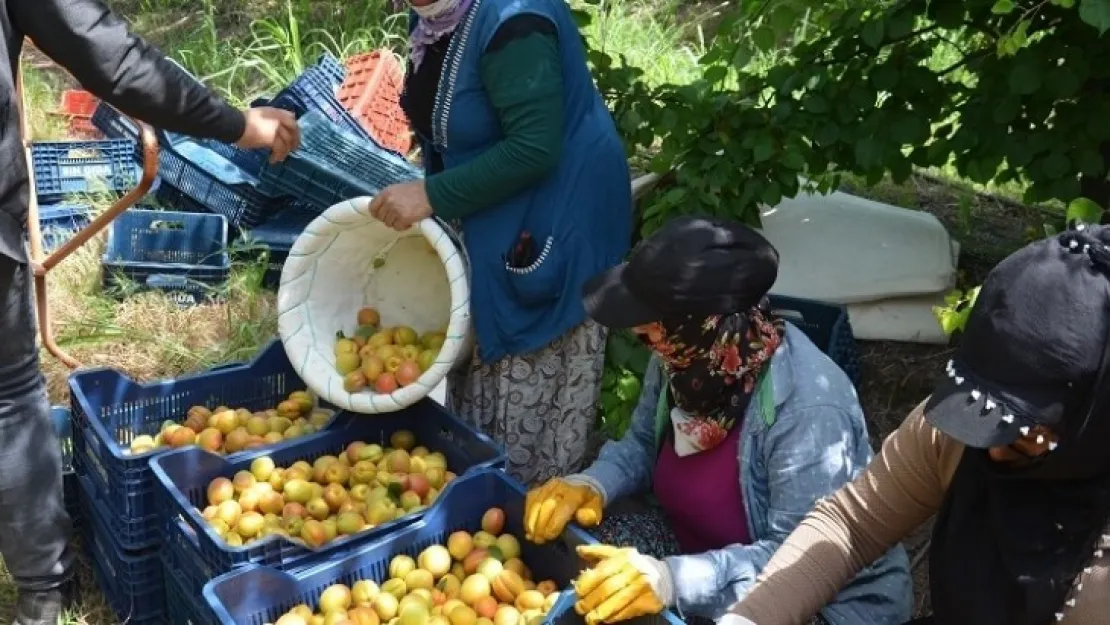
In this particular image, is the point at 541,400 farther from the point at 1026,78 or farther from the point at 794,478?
the point at 1026,78

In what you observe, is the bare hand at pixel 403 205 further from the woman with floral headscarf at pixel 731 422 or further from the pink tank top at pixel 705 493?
the pink tank top at pixel 705 493

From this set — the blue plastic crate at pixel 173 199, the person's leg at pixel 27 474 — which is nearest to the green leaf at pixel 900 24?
the person's leg at pixel 27 474

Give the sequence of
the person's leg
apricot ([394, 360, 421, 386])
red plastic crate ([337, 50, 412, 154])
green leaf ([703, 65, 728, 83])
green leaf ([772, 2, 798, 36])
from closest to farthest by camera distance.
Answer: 1. the person's leg
2. apricot ([394, 360, 421, 386])
3. green leaf ([772, 2, 798, 36])
4. green leaf ([703, 65, 728, 83])
5. red plastic crate ([337, 50, 412, 154])

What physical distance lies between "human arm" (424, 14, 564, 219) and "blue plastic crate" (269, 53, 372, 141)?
2398 millimetres

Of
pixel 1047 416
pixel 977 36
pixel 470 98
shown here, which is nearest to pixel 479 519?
pixel 470 98

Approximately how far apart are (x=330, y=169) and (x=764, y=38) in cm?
196

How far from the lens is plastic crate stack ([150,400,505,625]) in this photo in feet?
7.19

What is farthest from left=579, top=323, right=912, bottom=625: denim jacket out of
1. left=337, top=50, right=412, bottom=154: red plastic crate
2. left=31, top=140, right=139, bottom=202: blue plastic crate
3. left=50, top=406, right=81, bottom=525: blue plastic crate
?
left=31, top=140, right=139, bottom=202: blue plastic crate

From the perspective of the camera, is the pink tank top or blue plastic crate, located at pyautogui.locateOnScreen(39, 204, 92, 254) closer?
the pink tank top

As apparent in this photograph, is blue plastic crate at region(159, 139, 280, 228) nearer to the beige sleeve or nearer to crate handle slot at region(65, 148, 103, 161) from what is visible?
crate handle slot at region(65, 148, 103, 161)

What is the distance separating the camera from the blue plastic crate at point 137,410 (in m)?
2.48

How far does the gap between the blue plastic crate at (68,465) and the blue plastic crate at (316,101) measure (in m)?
2.07

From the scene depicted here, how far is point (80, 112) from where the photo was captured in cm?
580

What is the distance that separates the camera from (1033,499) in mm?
1597
